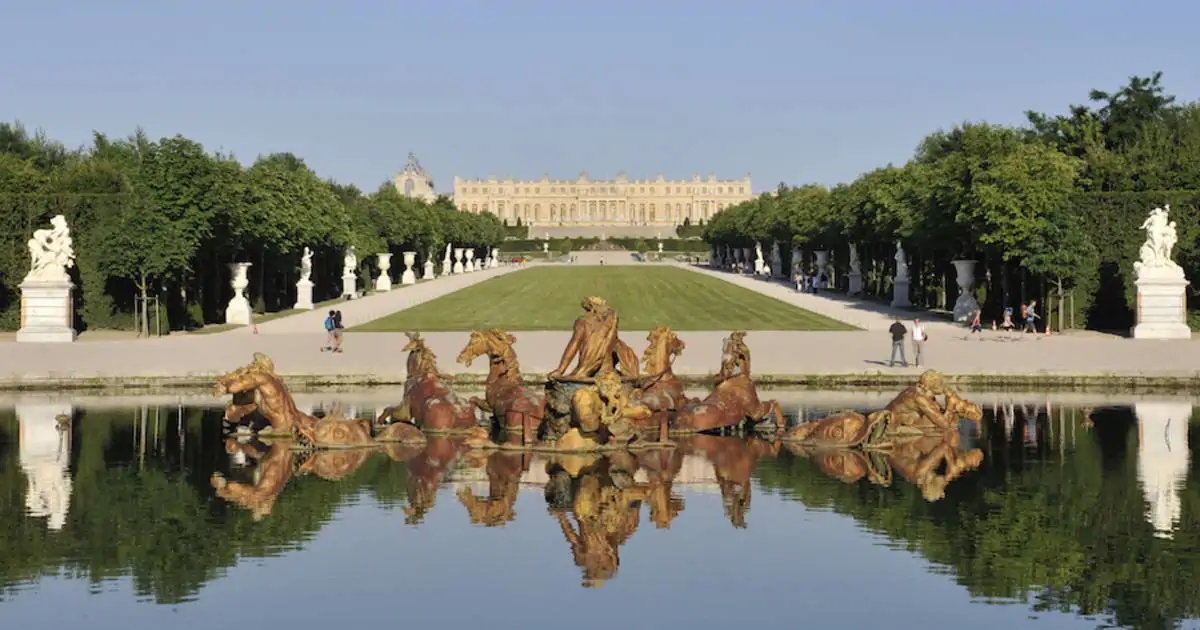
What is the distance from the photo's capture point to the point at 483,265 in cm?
12962

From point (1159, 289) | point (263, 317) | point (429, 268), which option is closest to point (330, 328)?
point (263, 317)

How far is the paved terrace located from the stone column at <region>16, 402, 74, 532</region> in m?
3.74

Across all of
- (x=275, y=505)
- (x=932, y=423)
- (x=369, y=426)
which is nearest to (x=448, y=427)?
(x=369, y=426)

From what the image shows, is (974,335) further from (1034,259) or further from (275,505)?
(275,505)

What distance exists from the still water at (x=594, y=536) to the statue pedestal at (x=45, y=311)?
1945 cm

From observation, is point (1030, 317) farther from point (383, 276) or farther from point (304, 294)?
point (383, 276)

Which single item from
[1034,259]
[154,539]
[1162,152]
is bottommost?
[154,539]

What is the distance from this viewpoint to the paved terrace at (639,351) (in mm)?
28703

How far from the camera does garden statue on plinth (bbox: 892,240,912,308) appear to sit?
57.7 meters

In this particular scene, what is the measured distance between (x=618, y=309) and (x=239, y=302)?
1328 cm

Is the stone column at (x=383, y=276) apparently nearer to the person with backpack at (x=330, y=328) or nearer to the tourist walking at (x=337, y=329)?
the person with backpack at (x=330, y=328)

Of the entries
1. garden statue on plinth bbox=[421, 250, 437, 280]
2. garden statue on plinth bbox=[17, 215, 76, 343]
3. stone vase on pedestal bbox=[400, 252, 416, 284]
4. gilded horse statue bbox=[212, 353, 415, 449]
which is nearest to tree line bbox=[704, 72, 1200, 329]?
garden statue on plinth bbox=[17, 215, 76, 343]

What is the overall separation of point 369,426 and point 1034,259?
87.2ft

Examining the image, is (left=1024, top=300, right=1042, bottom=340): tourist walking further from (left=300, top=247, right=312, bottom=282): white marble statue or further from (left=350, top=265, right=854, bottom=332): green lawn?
(left=300, top=247, right=312, bottom=282): white marble statue
